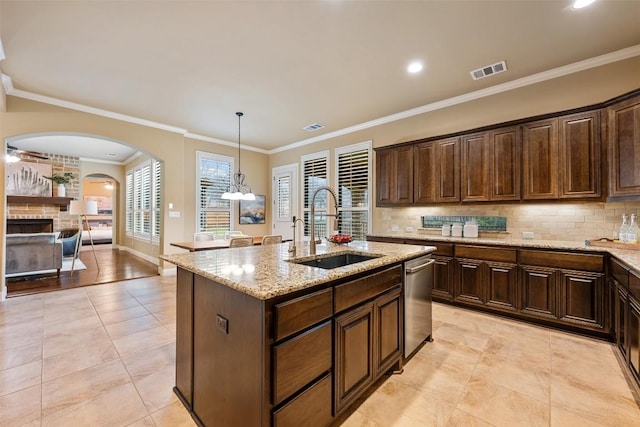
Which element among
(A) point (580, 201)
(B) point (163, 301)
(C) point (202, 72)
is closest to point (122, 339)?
(B) point (163, 301)

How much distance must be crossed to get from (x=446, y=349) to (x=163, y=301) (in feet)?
12.0

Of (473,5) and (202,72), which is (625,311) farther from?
(202,72)

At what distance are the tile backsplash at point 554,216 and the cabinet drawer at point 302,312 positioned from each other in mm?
3178

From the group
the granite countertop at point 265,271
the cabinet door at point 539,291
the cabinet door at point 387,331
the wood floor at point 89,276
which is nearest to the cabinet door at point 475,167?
the cabinet door at point 539,291

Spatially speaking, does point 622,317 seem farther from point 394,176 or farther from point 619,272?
point 394,176

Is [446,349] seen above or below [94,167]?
below

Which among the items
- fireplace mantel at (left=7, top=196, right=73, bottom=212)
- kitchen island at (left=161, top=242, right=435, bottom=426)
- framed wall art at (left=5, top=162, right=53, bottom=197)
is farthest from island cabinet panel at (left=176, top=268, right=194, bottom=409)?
framed wall art at (left=5, top=162, right=53, bottom=197)

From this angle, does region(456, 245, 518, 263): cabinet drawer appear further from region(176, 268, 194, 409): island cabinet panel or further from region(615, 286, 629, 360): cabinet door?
region(176, 268, 194, 409): island cabinet panel

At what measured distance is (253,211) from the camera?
710 centimetres

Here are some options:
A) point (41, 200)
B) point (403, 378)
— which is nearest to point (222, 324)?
point (403, 378)

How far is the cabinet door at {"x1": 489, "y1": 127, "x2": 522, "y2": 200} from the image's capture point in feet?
10.9

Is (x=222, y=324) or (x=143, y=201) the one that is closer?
(x=222, y=324)

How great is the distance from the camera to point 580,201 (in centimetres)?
298

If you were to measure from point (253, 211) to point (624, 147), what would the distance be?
21.1 ft
